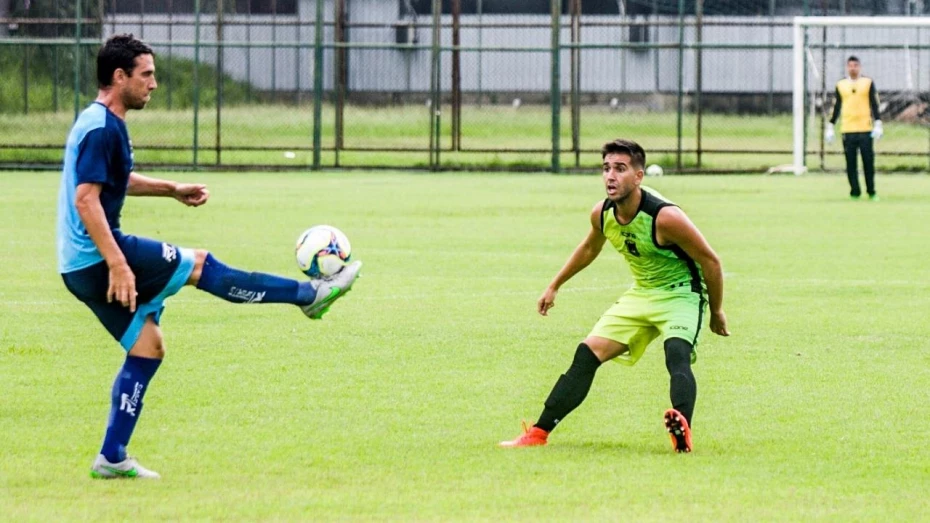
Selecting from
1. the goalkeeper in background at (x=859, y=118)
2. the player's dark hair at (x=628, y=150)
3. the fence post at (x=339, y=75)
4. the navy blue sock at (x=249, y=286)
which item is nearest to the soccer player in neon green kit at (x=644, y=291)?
the player's dark hair at (x=628, y=150)

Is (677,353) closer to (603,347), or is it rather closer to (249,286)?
(603,347)

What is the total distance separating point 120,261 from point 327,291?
0.87 m

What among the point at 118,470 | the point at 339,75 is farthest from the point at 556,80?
the point at 118,470

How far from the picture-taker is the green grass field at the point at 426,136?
32375 millimetres

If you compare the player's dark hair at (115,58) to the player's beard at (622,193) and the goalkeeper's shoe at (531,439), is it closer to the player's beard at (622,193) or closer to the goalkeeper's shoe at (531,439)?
the player's beard at (622,193)

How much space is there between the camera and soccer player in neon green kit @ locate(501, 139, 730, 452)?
6.96 metres

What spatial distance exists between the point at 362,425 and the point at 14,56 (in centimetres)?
2721

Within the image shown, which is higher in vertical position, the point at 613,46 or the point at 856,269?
the point at 613,46

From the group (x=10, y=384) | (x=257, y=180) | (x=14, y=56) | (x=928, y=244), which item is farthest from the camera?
(x=14, y=56)

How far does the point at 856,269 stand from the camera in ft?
46.9

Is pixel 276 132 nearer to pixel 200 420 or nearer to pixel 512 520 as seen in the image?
pixel 200 420

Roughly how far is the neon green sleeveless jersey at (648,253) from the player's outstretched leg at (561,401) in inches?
20.5

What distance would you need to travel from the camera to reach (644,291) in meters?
7.30

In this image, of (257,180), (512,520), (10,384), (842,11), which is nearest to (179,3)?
(257,180)
